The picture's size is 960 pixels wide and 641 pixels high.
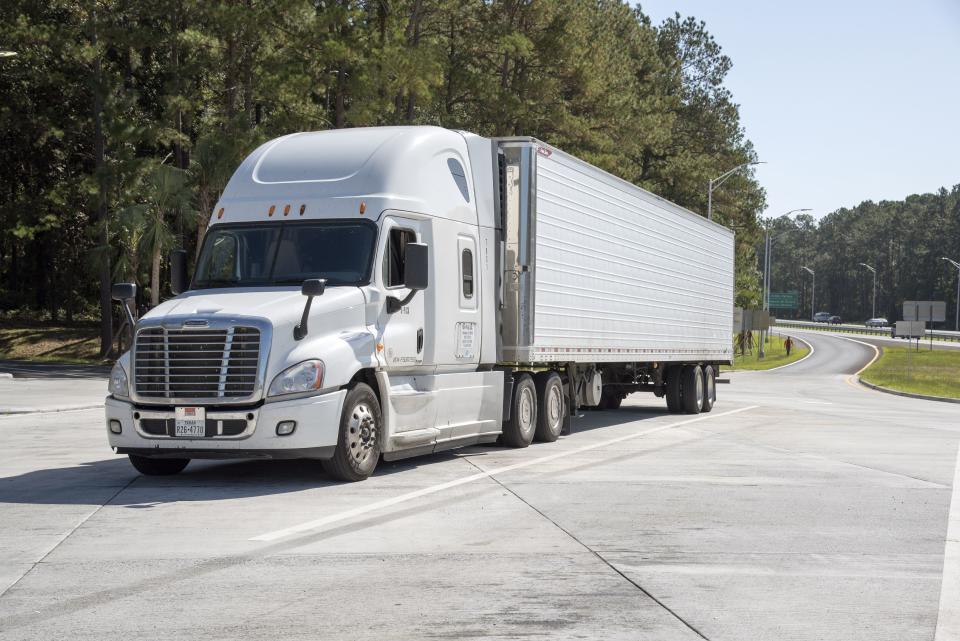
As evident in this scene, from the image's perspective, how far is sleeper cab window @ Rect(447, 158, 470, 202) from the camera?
50.3 feet

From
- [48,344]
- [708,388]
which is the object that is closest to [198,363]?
[708,388]

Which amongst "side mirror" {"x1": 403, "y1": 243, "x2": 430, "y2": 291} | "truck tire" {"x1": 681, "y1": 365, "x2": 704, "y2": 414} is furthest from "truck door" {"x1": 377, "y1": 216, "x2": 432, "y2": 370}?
"truck tire" {"x1": 681, "y1": 365, "x2": 704, "y2": 414}

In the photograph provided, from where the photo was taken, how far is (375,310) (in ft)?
43.2

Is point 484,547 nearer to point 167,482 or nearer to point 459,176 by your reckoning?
point 167,482

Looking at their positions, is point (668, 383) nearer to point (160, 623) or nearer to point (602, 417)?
point (602, 417)

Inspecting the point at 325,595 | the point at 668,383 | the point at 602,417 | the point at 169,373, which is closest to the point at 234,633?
the point at 325,595

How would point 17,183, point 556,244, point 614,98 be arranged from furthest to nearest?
1. point 17,183
2. point 614,98
3. point 556,244

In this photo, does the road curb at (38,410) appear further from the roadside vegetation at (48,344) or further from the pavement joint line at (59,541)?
the roadside vegetation at (48,344)

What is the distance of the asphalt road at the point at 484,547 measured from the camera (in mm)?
6785

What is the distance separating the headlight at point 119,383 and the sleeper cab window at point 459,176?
4901 millimetres

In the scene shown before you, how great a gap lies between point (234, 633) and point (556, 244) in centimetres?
1178

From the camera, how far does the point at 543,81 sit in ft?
160

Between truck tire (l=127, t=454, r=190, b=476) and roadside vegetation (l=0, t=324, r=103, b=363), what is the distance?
3693 cm

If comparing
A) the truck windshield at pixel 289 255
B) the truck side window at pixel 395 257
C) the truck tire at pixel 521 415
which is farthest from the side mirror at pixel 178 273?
the truck tire at pixel 521 415
